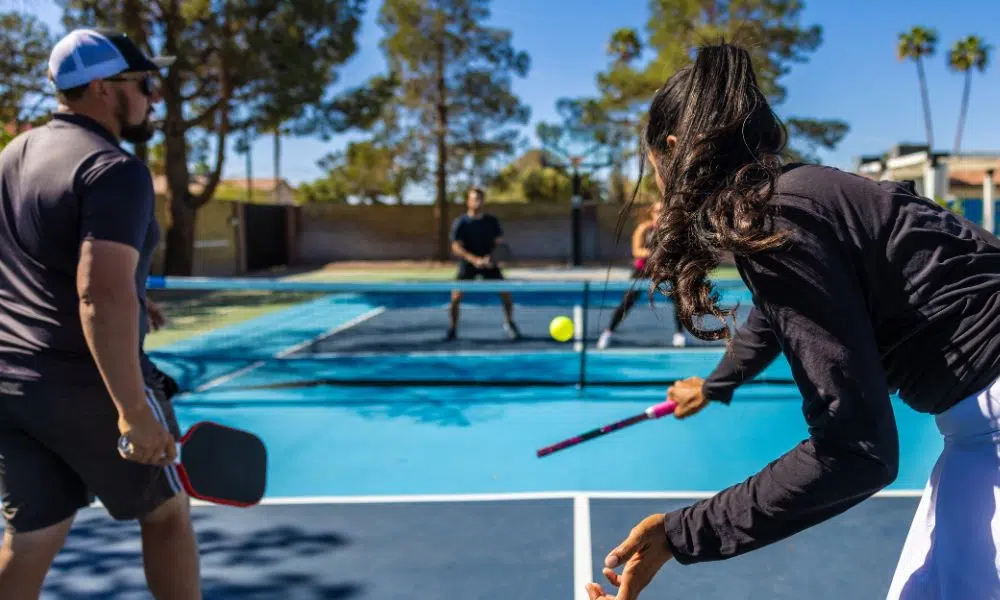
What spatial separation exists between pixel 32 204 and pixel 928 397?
2100mm

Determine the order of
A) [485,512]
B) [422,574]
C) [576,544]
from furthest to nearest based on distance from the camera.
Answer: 1. [485,512]
2. [576,544]
3. [422,574]

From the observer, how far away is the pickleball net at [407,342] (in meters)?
7.25

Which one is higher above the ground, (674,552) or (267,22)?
(267,22)

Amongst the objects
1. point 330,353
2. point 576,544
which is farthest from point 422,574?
point 330,353

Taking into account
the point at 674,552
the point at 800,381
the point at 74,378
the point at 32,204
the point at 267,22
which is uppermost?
the point at 267,22

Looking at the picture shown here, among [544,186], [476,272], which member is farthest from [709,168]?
[544,186]

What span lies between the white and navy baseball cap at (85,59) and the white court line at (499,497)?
8.52 feet

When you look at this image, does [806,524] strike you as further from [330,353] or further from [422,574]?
[330,353]

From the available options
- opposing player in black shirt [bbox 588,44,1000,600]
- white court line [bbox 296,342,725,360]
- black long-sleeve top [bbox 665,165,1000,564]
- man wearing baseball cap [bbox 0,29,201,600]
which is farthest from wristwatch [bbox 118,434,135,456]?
white court line [bbox 296,342,725,360]

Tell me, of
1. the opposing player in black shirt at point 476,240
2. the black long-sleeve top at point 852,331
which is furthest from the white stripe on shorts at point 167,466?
the opposing player in black shirt at point 476,240

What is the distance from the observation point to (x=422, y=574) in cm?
338

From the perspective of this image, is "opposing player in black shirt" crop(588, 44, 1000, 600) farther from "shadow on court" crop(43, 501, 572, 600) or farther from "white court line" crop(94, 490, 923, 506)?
"white court line" crop(94, 490, 923, 506)

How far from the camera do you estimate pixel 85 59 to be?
2.24 m

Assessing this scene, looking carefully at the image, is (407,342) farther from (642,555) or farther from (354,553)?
(642,555)
